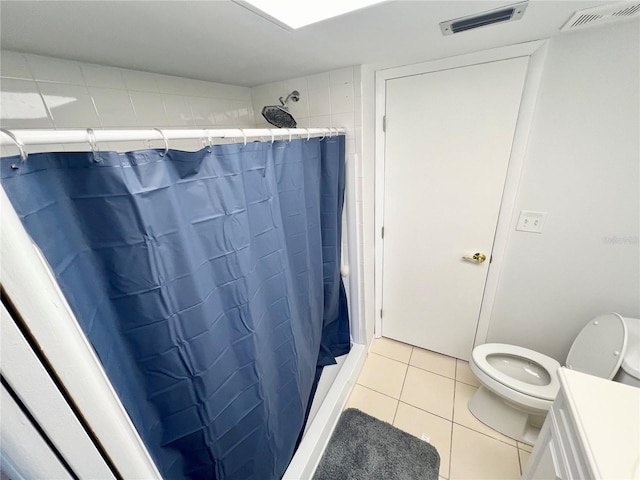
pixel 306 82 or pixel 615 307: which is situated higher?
pixel 306 82

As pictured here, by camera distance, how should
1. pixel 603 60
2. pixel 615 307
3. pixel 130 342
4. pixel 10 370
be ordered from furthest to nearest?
pixel 615 307 < pixel 603 60 < pixel 130 342 < pixel 10 370

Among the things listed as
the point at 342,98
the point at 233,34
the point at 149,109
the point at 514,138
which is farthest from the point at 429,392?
the point at 149,109

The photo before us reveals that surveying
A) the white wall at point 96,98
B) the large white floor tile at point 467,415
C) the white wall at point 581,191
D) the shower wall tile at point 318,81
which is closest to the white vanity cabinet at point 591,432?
the large white floor tile at point 467,415

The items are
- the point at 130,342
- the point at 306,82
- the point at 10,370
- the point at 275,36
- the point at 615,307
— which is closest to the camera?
the point at 10,370

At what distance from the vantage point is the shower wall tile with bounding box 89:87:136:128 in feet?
3.15

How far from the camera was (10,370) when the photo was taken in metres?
0.34

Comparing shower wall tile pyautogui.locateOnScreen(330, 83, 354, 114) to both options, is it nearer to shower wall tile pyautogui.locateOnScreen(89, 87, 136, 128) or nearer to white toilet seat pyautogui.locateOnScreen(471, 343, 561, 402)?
shower wall tile pyautogui.locateOnScreen(89, 87, 136, 128)

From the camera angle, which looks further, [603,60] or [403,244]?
[403,244]

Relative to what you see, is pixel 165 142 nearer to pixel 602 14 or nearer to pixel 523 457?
pixel 602 14

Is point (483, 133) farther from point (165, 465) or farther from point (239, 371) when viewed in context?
point (165, 465)

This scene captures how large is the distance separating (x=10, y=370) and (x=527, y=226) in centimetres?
186

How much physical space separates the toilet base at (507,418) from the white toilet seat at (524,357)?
0.52ft

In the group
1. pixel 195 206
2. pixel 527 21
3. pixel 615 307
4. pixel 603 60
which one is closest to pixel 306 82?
pixel 527 21

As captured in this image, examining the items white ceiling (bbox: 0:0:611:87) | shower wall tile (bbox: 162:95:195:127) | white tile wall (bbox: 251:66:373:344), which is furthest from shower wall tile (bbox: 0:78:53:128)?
white tile wall (bbox: 251:66:373:344)
